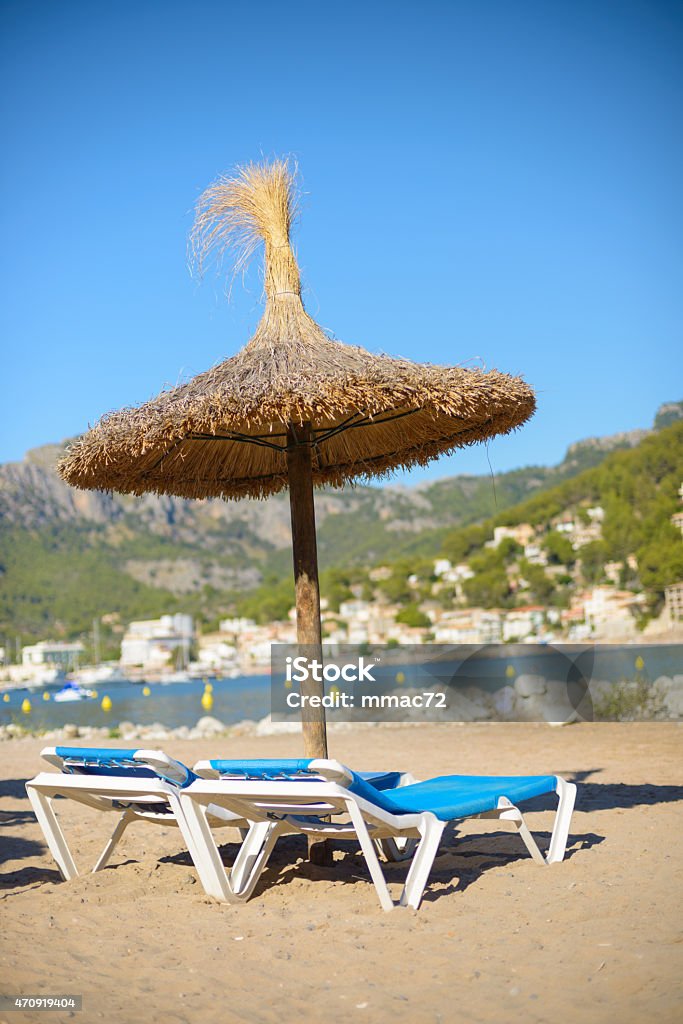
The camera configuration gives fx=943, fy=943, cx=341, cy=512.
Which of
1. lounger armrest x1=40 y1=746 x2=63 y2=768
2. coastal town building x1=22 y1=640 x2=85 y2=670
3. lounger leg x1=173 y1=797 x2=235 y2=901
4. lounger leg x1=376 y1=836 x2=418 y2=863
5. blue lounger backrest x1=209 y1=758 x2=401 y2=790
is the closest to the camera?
blue lounger backrest x1=209 y1=758 x2=401 y2=790

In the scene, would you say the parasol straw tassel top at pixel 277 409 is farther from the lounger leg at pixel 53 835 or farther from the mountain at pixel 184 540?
the mountain at pixel 184 540

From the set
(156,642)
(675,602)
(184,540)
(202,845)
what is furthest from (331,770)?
(184,540)

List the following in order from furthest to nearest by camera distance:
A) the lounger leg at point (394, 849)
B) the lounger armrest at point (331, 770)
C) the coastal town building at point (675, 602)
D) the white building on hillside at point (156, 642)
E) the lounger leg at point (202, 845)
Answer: the white building on hillside at point (156, 642) → the coastal town building at point (675, 602) → the lounger leg at point (394, 849) → the lounger leg at point (202, 845) → the lounger armrest at point (331, 770)

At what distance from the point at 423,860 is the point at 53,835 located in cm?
165

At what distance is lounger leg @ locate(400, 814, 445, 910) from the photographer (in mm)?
3303

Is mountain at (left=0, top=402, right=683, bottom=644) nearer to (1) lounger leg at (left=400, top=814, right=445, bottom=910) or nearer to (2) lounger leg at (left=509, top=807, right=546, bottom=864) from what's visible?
(2) lounger leg at (left=509, top=807, right=546, bottom=864)

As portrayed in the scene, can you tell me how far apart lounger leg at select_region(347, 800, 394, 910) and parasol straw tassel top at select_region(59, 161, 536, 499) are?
158cm

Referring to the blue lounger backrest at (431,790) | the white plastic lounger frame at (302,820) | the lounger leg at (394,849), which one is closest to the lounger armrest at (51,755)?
the white plastic lounger frame at (302,820)

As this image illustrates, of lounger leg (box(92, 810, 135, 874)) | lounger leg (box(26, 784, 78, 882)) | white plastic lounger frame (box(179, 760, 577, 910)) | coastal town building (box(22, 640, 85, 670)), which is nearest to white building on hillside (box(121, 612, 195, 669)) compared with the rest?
coastal town building (box(22, 640, 85, 670))

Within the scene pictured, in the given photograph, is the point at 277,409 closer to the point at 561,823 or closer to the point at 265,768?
the point at 265,768

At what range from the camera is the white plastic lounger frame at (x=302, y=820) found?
3207 millimetres

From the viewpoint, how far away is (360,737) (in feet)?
33.0

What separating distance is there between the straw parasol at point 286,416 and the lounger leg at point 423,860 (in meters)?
1.03
